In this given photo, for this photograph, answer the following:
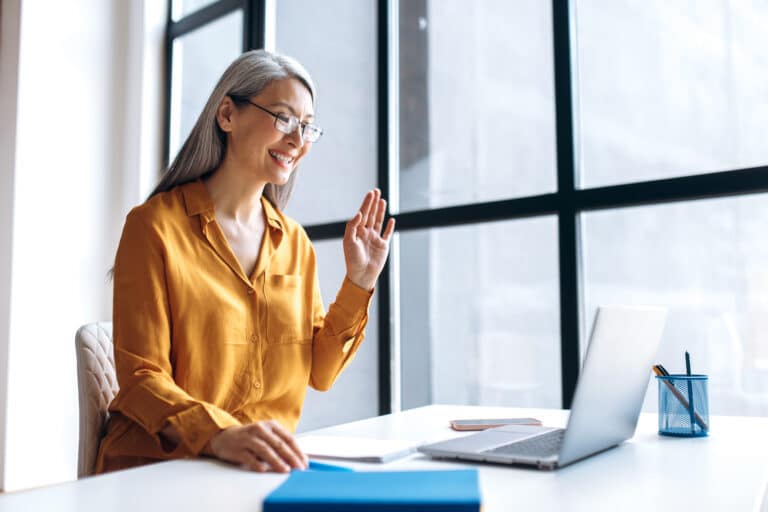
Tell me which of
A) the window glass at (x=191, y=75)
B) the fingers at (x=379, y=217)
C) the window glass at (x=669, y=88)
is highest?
the window glass at (x=191, y=75)

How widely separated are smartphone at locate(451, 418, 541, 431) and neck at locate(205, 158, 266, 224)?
0.68 metres

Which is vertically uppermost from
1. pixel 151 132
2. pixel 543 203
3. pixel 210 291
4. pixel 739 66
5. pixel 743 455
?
pixel 151 132

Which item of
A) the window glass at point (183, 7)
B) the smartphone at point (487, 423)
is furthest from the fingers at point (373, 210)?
the window glass at point (183, 7)

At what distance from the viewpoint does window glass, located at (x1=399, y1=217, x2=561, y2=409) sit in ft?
8.30

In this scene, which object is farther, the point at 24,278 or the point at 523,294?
the point at 24,278

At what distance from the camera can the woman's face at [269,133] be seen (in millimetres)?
1622

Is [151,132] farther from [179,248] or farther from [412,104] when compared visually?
[179,248]

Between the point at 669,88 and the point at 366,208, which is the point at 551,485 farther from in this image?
the point at 669,88

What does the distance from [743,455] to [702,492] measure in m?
0.31

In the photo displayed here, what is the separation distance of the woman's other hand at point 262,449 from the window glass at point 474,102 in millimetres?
1718

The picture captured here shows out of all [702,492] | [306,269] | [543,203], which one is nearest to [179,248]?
[306,269]

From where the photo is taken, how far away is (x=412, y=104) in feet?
9.78

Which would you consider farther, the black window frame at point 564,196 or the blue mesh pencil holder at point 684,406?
the black window frame at point 564,196

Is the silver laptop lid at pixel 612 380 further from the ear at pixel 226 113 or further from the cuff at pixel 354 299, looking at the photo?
the ear at pixel 226 113
